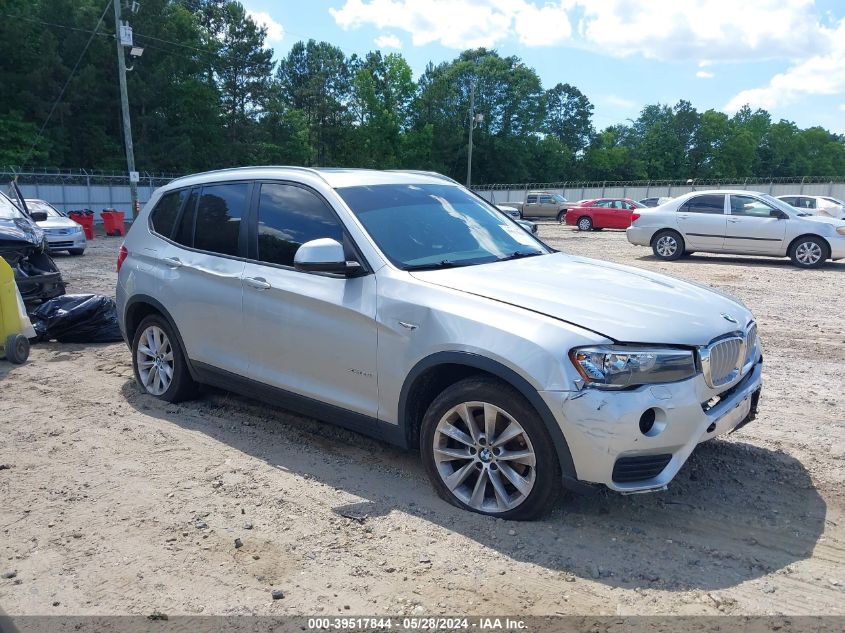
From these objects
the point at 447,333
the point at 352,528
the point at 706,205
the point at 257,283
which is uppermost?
the point at 706,205

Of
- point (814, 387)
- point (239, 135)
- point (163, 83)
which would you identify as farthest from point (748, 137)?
point (814, 387)

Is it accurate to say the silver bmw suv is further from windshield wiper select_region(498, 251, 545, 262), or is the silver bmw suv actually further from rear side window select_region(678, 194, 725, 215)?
rear side window select_region(678, 194, 725, 215)

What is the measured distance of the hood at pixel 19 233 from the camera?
8.70 meters

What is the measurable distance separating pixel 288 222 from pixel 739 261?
46.7 feet

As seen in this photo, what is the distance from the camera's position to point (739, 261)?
16.4 metres

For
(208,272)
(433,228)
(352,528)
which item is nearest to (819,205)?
(433,228)

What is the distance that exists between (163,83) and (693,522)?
191ft

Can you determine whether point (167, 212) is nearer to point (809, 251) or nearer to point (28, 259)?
point (28, 259)

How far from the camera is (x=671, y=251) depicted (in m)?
16.7

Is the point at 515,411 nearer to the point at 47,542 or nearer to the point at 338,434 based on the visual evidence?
the point at 338,434

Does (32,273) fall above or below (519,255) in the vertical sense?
below

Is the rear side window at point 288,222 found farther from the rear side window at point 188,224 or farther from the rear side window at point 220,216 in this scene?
the rear side window at point 188,224

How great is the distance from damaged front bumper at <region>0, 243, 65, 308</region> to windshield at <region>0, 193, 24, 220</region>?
0.73 m

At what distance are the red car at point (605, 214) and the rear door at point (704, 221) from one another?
16336mm
